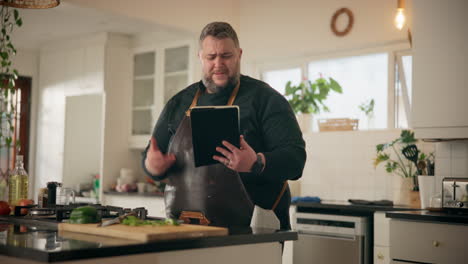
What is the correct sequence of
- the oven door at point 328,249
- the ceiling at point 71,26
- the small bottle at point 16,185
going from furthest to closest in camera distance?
1. the ceiling at point 71,26
2. the oven door at point 328,249
3. the small bottle at point 16,185

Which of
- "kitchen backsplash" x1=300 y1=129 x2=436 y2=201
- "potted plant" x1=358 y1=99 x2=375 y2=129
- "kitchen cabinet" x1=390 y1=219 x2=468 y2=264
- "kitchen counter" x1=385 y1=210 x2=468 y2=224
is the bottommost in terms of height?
"kitchen cabinet" x1=390 y1=219 x2=468 y2=264

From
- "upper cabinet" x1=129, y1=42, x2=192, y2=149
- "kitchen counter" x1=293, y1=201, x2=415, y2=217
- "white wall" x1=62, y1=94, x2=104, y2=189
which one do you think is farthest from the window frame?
"white wall" x1=62, y1=94, x2=104, y2=189

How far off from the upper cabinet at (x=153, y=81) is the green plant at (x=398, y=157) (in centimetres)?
218

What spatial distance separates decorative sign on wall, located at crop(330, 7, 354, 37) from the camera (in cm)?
531

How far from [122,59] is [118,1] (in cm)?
167

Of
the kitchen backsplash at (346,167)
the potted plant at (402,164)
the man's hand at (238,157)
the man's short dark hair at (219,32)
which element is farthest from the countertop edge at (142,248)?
the kitchen backsplash at (346,167)

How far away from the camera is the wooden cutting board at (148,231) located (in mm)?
1963

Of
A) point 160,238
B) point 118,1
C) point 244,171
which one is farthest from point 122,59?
point 160,238

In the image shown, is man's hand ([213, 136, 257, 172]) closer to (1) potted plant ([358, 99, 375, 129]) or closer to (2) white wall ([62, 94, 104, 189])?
(1) potted plant ([358, 99, 375, 129])

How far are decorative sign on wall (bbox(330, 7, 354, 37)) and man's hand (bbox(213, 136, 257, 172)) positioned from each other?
10.2ft

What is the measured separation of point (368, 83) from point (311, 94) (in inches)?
20.0

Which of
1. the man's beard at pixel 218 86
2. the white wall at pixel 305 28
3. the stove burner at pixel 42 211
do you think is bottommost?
the stove burner at pixel 42 211

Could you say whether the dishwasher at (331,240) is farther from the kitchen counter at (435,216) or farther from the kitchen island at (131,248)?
the kitchen island at (131,248)

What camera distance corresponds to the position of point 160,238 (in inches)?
77.8
